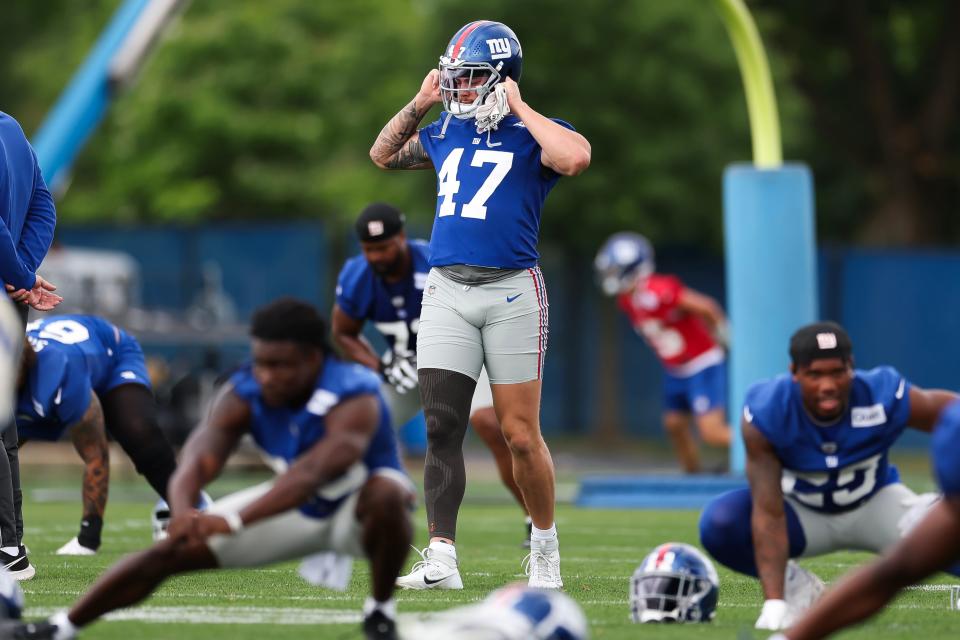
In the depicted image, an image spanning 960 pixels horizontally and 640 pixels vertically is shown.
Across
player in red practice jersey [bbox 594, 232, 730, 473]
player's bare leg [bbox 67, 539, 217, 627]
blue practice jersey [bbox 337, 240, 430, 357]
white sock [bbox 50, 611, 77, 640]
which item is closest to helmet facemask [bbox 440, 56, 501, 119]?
blue practice jersey [bbox 337, 240, 430, 357]

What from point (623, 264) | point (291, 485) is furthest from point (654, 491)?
point (291, 485)

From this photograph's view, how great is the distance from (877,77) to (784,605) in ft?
58.6

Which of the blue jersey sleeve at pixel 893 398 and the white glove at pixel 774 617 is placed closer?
the white glove at pixel 774 617

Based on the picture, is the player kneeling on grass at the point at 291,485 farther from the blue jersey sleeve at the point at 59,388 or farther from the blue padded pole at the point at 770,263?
the blue padded pole at the point at 770,263

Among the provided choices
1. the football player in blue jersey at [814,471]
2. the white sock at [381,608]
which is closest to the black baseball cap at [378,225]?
the football player in blue jersey at [814,471]

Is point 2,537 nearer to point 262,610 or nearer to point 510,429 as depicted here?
point 262,610

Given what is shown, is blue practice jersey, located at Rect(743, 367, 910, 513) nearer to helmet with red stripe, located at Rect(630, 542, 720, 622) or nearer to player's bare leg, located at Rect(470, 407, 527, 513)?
helmet with red stripe, located at Rect(630, 542, 720, 622)

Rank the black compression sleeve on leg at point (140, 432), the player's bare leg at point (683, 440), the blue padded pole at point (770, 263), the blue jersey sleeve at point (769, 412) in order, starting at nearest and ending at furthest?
the blue jersey sleeve at point (769, 412) < the black compression sleeve on leg at point (140, 432) < the blue padded pole at point (770, 263) < the player's bare leg at point (683, 440)

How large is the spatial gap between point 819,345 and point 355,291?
3.78 meters

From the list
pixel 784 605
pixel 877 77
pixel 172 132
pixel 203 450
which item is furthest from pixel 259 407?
pixel 172 132

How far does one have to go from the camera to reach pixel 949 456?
14.2ft

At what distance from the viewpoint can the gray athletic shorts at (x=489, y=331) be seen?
6.63 metres

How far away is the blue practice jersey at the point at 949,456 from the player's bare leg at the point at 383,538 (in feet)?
4.97

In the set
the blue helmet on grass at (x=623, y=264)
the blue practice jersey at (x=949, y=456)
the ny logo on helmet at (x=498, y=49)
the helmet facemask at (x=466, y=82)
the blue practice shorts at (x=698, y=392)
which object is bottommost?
the blue practice shorts at (x=698, y=392)
